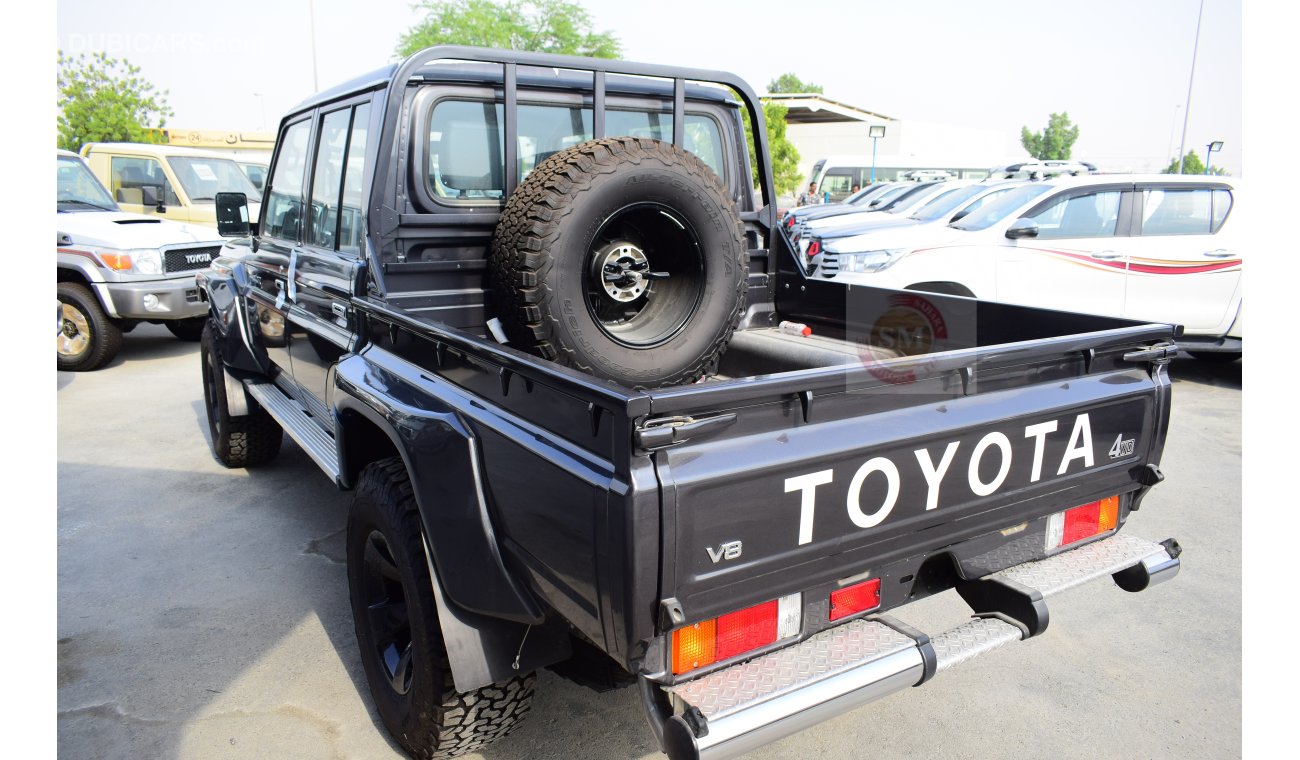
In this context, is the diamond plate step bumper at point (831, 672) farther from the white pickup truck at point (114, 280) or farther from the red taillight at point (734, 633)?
the white pickup truck at point (114, 280)

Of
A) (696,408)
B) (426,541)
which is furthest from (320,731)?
(696,408)

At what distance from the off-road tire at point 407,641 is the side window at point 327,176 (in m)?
1.25

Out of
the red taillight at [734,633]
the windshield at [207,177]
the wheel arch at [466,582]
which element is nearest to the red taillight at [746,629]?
the red taillight at [734,633]

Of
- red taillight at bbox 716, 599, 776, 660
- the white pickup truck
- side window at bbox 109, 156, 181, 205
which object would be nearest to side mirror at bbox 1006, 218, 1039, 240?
red taillight at bbox 716, 599, 776, 660

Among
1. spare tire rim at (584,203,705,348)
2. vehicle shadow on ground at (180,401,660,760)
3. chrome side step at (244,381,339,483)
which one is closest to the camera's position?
vehicle shadow on ground at (180,401,660,760)

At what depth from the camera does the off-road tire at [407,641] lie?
2.19 m

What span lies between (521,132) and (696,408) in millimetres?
1864

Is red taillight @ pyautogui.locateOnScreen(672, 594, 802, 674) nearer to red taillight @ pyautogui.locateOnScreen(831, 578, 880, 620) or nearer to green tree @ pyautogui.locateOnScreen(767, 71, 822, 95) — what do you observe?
red taillight @ pyautogui.locateOnScreen(831, 578, 880, 620)

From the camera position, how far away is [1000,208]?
23.1 ft

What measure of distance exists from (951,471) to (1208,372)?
7.24 meters

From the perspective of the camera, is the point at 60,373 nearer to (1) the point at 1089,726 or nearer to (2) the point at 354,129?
(2) the point at 354,129

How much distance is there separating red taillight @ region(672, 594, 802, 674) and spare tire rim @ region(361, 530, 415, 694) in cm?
104

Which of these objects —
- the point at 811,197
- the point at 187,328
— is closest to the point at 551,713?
the point at 187,328

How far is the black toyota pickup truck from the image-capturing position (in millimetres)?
1709
